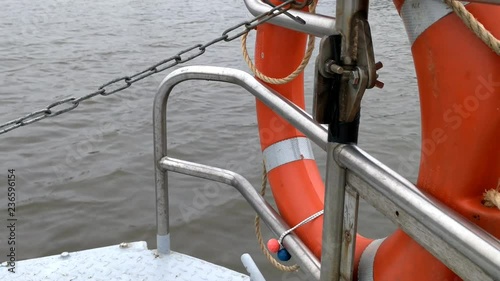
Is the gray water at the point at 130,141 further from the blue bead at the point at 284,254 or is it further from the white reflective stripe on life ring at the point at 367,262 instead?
the white reflective stripe on life ring at the point at 367,262

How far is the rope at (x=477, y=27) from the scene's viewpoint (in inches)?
35.8

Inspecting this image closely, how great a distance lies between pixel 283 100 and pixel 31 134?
4.40m

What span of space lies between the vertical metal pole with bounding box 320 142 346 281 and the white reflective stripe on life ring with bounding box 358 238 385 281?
0.30ft

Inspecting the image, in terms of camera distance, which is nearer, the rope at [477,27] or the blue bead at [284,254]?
the rope at [477,27]

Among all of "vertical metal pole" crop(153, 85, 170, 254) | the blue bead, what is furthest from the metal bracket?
"vertical metal pole" crop(153, 85, 170, 254)

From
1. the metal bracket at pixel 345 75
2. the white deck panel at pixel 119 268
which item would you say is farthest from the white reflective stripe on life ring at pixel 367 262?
the white deck panel at pixel 119 268

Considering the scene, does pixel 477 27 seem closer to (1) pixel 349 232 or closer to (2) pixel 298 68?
(1) pixel 349 232

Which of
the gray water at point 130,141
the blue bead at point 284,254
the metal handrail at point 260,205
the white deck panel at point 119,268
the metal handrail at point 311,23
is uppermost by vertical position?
the metal handrail at point 311,23

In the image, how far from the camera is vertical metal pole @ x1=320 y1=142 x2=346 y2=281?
1.04 metres

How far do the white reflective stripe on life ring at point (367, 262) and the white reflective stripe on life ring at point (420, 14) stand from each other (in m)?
0.45

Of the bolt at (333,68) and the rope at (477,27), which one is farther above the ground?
the rope at (477,27)

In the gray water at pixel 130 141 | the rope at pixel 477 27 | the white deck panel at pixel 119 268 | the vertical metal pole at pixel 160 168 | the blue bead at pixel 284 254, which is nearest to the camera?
the rope at pixel 477 27

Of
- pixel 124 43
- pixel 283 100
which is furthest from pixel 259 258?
pixel 124 43

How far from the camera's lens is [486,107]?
0.98 meters
